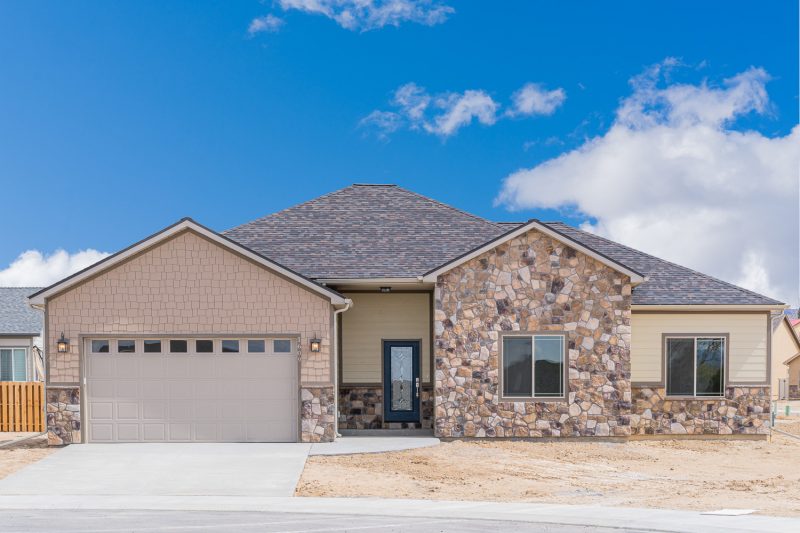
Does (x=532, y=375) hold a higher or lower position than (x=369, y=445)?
higher

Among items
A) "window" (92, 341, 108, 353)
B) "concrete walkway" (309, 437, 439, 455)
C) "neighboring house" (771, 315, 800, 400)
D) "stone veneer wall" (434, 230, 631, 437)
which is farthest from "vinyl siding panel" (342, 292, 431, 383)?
"neighboring house" (771, 315, 800, 400)

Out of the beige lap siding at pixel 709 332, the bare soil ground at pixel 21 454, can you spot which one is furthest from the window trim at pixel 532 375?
the bare soil ground at pixel 21 454

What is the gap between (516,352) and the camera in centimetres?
1727

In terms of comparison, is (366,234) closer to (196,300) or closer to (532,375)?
(196,300)

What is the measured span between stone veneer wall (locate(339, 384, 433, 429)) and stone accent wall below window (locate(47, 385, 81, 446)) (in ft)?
19.9

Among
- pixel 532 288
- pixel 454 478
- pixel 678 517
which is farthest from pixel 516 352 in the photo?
pixel 678 517

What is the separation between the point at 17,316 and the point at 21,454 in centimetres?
1579

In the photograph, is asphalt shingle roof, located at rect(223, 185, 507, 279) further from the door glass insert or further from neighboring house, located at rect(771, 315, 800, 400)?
neighboring house, located at rect(771, 315, 800, 400)

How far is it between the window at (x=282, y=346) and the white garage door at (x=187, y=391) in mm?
22

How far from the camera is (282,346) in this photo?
55.0 feet

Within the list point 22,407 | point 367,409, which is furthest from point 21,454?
point 367,409

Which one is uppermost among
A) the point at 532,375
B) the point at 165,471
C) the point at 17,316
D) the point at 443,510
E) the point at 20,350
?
the point at 17,316

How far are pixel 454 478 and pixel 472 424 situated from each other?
3655 mm

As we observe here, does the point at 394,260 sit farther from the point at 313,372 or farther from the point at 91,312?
the point at 91,312
